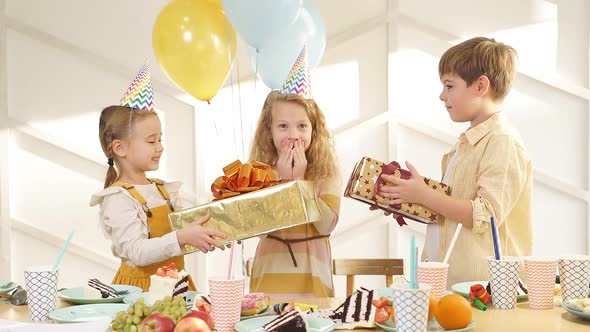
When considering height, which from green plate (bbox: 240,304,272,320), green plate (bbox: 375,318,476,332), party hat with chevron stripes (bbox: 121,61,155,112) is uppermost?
party hat with chevron stripes (bbox: 121,61,155,112)

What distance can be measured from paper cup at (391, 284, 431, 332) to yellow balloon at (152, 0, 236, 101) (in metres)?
1.79

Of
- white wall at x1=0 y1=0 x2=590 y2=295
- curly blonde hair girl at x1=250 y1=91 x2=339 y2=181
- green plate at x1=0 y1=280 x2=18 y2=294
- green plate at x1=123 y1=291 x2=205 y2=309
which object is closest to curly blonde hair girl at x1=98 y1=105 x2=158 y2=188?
curly blonde hair girl at x1=250 y1=91 x2=339 y2=181

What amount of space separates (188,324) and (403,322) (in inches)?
17.3

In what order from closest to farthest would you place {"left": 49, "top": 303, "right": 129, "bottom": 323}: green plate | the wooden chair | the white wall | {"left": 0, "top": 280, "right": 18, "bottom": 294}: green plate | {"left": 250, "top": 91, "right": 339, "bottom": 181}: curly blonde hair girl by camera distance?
1. {"left": 49, "top": 303, "right": 129, "bottom": 323}: green plate
2. {"left": 0, "top": 280, "right": 18, "bottom": 294}: green plate
3. {"left": 250, "top": 91, "right": 339, "bottom": 181}: curly blonde hair girl
4. the wooden chair
5. the white wall

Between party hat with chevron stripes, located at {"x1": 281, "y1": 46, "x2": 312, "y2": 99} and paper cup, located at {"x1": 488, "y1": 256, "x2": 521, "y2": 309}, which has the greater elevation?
party hat with chevron stripes, located at {"x1": 281, "y1": 46, "x2": 312, "y2": 99}

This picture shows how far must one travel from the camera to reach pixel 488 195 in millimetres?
2152

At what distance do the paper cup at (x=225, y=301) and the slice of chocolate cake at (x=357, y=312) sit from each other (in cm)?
23

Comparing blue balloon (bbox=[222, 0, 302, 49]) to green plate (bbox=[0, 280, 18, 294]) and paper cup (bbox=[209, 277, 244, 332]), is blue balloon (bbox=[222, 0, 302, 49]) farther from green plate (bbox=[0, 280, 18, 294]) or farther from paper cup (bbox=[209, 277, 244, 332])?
paper cup (bbox=[209, 277, 244, 332])

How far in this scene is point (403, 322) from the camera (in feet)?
4.63

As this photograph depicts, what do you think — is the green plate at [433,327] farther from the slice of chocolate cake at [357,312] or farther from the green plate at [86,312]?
the green plate at [86,312]

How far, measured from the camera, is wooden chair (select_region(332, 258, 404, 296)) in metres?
2.73

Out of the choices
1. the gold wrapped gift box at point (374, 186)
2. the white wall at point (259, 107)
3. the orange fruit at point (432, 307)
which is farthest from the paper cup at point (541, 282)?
the white wall at point (259, 107)

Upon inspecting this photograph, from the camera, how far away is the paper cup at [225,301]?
60.4 inches

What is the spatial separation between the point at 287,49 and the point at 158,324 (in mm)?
1806
